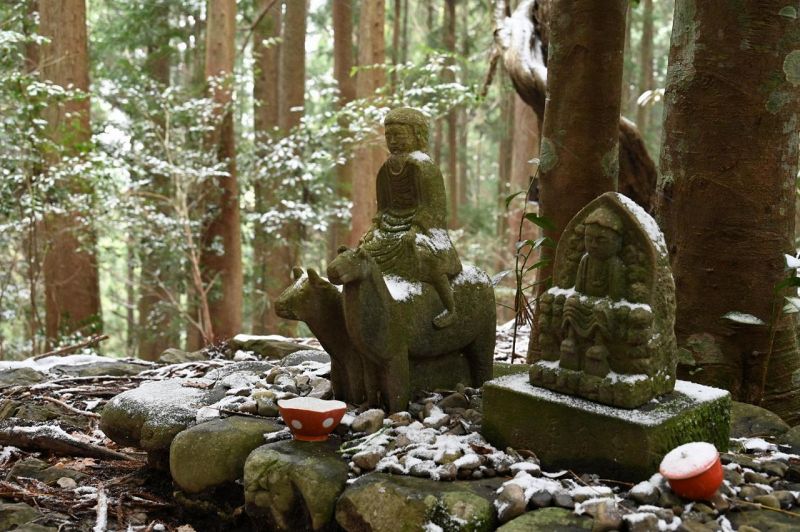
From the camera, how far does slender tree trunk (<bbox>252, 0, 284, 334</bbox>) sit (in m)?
10.0

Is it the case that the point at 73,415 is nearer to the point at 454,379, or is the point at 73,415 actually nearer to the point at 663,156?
the point at 454,379

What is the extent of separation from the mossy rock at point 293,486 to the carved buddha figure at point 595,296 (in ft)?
3.76

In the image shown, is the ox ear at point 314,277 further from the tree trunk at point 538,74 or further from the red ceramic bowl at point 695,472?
the tree trunk at point 538,74

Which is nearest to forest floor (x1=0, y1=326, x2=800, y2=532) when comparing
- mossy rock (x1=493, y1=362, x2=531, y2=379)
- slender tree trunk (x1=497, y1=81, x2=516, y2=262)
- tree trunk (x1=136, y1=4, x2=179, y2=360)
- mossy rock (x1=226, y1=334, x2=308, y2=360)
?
mossy rock (x1=226, y1=334, x2=308, y2=360)

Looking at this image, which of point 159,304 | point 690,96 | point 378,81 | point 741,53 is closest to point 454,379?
point 690,96

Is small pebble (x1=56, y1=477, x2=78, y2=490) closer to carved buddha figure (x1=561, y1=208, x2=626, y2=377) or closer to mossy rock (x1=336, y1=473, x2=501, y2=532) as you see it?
mossy rock (x1=336, y1=473, x2=501, y2=532)

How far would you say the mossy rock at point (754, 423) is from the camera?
10.9ft

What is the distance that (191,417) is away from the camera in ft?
12.0

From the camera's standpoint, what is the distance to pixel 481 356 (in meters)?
4.01

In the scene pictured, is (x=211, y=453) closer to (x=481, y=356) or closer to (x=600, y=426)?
(x=481, y=356)

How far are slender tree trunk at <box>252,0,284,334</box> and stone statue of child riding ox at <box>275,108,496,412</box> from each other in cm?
627

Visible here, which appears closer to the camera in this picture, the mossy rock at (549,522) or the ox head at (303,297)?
the mossy rock at (549,522)

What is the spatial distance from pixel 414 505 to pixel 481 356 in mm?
1543

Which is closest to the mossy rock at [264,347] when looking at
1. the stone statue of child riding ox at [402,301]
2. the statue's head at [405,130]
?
the stone statue of child riding ox at [402,301]
